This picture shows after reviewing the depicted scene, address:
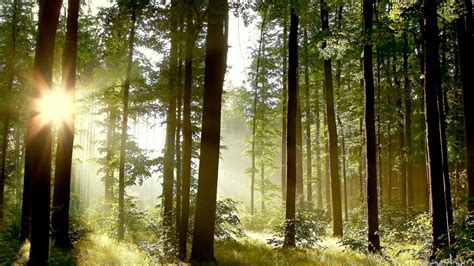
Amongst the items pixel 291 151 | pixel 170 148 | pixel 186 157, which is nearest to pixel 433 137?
pixel 291 151

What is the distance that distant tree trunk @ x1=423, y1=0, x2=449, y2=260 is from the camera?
9.51 metres

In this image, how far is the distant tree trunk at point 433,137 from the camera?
374 inches

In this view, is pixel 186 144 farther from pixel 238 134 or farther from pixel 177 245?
pixel 238 134

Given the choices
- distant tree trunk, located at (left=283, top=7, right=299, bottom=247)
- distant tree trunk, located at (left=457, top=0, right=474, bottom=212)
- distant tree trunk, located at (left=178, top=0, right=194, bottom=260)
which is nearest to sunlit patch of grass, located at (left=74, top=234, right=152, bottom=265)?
distant tree trunk, located at (left=178, top=0, right=194, bottom=260)

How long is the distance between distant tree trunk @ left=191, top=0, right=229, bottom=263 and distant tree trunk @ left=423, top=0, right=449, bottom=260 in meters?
5.15

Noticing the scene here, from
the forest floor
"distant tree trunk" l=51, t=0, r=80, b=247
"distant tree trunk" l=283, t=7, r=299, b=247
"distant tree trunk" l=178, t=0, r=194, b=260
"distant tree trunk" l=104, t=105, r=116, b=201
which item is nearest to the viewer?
Answer: the forest floor

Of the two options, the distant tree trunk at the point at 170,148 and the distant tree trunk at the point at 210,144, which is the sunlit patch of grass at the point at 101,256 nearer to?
the distant tree trunk at the point at 210,144

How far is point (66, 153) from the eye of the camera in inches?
502

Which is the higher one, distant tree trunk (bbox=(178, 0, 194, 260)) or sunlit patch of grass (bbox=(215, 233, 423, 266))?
distant tree trunk (bbox=(178, 0, 194, 260))

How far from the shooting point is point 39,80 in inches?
337

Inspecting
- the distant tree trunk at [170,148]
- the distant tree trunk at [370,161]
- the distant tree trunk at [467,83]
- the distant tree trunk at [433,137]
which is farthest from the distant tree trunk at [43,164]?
the distant tree trunk at [467,83]

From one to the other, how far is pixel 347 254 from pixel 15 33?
644 inches

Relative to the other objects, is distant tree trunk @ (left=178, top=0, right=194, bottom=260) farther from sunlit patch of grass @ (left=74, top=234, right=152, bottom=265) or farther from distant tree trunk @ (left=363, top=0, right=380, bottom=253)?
distant tree trunk @ (left=363, top=0, right=380, bottom=253)

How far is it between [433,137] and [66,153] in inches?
427
